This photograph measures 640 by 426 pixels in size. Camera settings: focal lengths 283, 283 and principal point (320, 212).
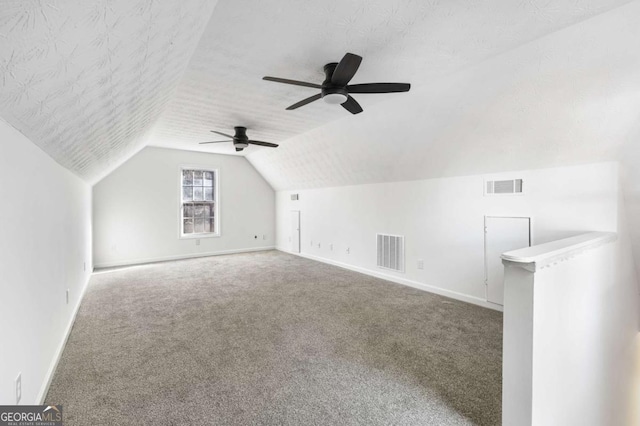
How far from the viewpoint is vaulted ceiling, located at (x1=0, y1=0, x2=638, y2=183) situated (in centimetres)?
111

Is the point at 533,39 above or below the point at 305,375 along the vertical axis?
above

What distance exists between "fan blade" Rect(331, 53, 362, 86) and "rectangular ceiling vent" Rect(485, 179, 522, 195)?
253cm

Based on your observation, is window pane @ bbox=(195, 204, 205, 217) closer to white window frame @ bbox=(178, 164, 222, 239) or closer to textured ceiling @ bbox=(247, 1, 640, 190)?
white window frame @ bbox=(178, 164, 222, 239)

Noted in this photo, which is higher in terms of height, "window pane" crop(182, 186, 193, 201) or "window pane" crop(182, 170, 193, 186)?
"window pane" crop(182, 170, 193, 186)

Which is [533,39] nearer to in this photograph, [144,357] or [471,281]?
[471,281]

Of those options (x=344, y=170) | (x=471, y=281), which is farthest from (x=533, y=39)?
(x=344, y=170)

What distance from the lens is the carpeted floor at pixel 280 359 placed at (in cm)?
189

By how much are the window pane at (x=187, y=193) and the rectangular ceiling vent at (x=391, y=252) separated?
499 centimetres

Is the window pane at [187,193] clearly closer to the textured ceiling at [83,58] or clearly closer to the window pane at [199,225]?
the window pane at [199,225]

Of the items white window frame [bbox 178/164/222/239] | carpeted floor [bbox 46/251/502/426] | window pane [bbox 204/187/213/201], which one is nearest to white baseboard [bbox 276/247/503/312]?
carpeted floor [bbox 46/251/502/426]

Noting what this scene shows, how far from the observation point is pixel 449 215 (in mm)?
4223

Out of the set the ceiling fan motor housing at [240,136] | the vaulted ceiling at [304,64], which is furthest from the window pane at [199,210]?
the vaulted ceiling at [304,64]

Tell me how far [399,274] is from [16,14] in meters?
5.01

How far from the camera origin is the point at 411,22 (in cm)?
205
